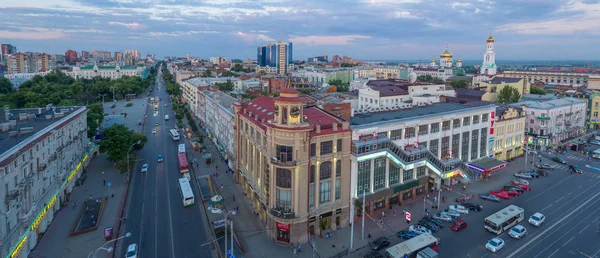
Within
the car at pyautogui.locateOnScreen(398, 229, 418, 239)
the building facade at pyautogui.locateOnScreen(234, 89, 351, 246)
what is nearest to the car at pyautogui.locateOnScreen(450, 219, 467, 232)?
the car at pyautogui.locateOnScreen(398, 229, 418, 239)

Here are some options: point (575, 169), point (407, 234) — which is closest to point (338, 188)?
point (407, 234)

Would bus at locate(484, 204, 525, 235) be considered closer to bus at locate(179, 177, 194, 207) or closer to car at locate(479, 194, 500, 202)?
car at locate(479, 194, 500, 202)

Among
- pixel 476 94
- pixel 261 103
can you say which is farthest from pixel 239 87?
pixel 261 103

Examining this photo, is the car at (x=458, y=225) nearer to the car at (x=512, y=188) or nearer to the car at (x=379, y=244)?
the car at (x=379, y=244)

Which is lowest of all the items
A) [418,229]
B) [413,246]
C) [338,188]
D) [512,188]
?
[418,229]

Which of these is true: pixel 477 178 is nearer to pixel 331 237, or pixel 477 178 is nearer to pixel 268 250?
pixel 331 237

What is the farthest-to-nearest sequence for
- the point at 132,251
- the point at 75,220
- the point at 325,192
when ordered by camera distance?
the point at 75,220
the point at 325,192
the point at 132,251

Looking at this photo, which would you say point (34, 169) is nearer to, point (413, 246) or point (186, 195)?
point (186, 195)
